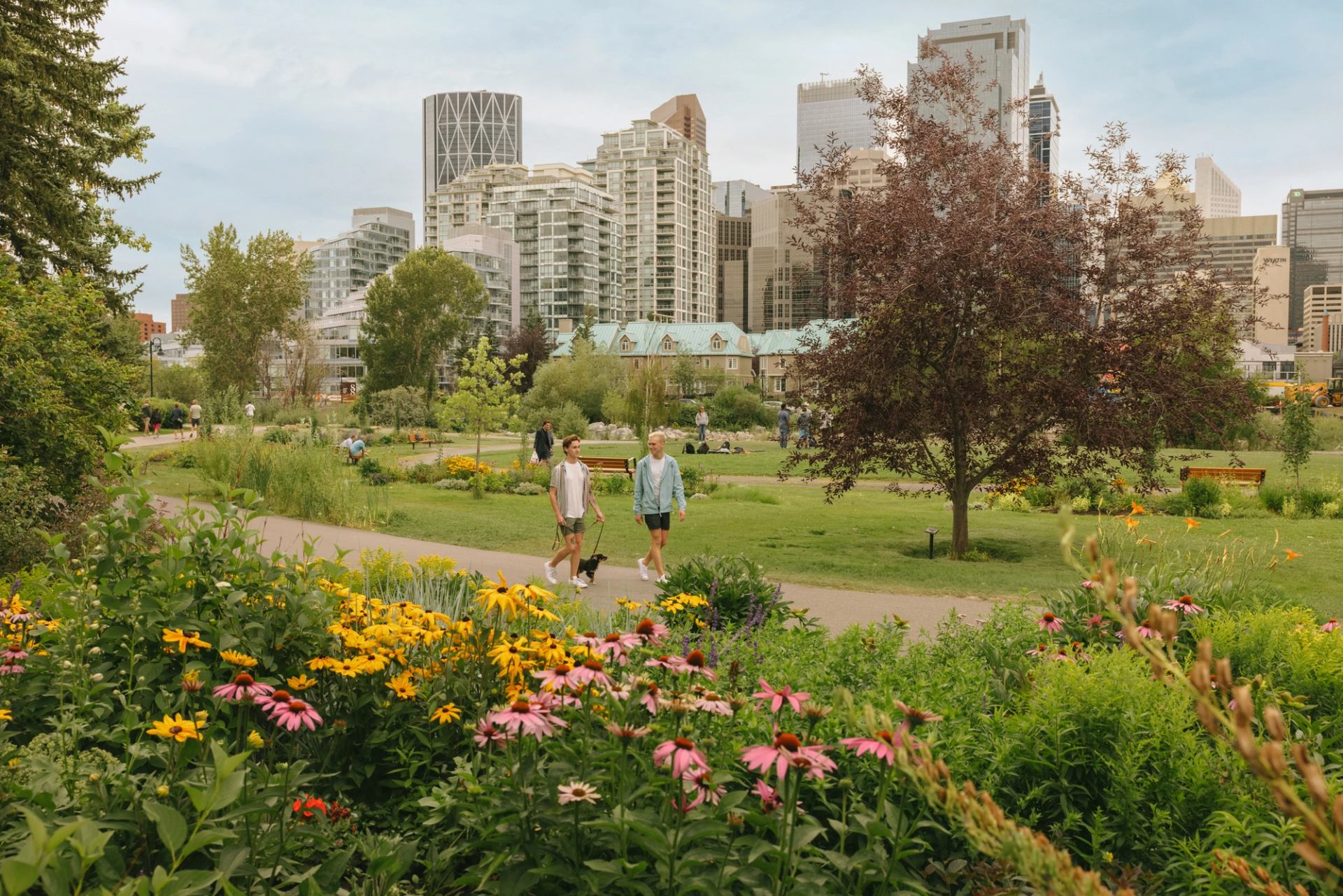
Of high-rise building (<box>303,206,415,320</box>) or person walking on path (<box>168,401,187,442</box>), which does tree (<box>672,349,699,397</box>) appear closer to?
person walking on path (<box>168,401,187,442</box>)

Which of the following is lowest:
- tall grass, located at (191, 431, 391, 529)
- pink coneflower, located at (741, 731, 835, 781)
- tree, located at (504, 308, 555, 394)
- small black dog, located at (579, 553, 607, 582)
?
small black dog, located at (579, 553, 607, 582)

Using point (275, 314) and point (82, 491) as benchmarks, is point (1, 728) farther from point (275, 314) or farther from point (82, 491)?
point (275, 314)

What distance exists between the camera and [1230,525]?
1634 centimetres

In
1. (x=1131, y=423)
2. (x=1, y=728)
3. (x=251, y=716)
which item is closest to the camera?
(x=1, y=728)

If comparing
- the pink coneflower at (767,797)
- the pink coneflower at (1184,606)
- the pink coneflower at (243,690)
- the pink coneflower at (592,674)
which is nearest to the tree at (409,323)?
the pink coneflower at (1184,606)

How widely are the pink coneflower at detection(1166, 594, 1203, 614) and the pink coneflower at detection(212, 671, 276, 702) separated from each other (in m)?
4.20

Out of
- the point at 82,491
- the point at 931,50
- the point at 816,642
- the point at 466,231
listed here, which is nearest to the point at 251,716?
the point at 816,642

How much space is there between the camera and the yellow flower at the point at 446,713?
133 inches

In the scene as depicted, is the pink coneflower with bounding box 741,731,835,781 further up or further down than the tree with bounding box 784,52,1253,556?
further down

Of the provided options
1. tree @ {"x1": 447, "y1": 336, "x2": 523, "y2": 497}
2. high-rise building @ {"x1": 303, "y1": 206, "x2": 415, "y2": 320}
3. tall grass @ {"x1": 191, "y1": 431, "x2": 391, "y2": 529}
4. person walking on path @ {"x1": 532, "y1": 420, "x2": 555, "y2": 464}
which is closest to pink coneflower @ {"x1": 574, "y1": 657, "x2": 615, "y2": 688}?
tall grass @ {"x1": 191, "y1": 431, "x2": 391, "y2": 529}

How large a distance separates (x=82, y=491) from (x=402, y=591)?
610 centimetres

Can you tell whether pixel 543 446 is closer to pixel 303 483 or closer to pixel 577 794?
pixel 303 483

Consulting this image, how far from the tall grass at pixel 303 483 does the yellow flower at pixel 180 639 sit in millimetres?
12176

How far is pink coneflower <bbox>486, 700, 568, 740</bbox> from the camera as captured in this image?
2.63 meters
